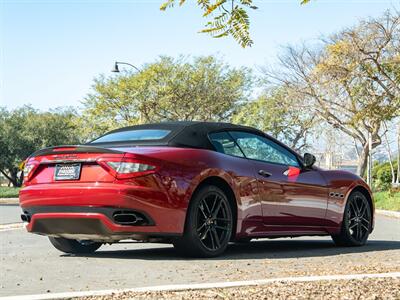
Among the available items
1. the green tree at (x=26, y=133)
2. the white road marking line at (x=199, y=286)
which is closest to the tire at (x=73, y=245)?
the white road marking line at (x=199, y=286)

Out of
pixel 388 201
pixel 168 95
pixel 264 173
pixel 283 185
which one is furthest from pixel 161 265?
pixel 168 95

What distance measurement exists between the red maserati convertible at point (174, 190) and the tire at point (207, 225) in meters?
0.01

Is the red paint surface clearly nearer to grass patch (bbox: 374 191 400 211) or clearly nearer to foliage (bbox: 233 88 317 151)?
grass patch (bbox: 374 191 400 211)

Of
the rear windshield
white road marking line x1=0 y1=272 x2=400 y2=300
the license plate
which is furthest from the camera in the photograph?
the rear windshield

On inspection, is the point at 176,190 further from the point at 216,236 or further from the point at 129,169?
the point at 216,236

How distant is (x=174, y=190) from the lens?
7.23 meters

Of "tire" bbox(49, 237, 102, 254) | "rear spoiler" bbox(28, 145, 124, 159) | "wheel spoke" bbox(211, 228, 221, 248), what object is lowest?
"tire" bbox(49, 237, 102, 254)

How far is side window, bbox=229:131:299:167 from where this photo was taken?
27.6 feet

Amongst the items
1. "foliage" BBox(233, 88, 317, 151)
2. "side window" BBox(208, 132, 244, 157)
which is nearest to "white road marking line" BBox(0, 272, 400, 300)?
"side window" BBox(208, 132, 244, 157)

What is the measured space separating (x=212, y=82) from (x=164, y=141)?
42.8 meters

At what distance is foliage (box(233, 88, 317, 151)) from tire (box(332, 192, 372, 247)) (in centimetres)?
3312

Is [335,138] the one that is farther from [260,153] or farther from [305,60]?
[260,153]

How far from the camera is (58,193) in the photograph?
7363mm

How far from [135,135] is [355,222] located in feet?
11.2
